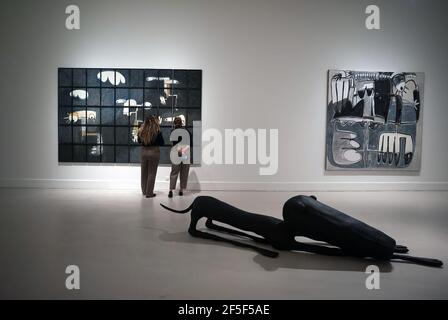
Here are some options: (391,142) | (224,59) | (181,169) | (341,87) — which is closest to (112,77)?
(224,59)

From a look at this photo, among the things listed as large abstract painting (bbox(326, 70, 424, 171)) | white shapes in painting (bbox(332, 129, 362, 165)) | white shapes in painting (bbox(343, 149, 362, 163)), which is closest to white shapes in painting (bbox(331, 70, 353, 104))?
large abstract painting (bbox(326, 70, 424, 171))

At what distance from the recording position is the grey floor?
110 inches

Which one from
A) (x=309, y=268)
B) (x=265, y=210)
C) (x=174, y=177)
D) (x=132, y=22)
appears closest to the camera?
(x=309, y=268)

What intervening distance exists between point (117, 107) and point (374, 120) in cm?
595

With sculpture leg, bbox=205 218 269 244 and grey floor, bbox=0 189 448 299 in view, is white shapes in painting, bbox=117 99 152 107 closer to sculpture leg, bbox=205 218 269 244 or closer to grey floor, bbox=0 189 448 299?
grey floor, bbox=0 189 448 299

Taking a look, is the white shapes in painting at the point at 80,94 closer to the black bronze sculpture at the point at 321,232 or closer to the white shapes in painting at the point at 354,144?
the black bronze sculpture at the point at 321,232

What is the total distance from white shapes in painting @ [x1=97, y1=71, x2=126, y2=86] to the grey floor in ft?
10.8

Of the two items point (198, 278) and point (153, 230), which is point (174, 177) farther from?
point (198, 278)

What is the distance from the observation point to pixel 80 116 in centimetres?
816

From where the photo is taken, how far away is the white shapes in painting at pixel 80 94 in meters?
8.12

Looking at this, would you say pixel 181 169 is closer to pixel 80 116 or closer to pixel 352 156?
pixel 80 116

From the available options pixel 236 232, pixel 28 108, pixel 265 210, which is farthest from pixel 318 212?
pixel 28 108

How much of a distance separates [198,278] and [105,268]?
89 cm

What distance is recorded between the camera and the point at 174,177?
747 cm
